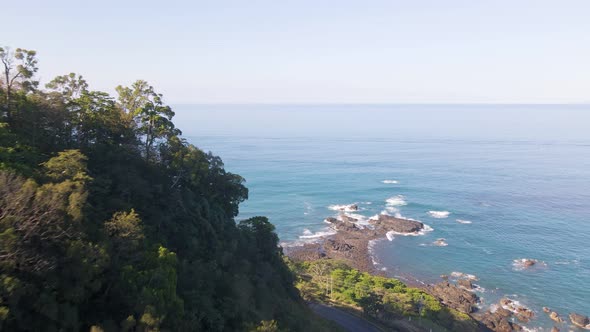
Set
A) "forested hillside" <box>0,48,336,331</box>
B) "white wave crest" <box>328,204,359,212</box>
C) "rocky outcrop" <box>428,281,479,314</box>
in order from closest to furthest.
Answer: "forested hillside" <box>0,48,336,331</box> → "rocky outcrop" <box>428,281,479,314</box> → "white wave crest" <box>328,204,359,212</box>

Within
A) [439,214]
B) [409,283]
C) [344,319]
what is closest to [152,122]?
[344,319]

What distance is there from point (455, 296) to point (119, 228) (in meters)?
43.9

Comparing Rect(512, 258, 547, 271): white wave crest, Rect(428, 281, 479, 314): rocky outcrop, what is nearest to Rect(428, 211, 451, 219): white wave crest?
Rect(512, 258, 547, 271): white wave crest

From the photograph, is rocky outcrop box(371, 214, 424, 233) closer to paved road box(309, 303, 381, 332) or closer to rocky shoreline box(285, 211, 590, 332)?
rocky shoreline box(285, 211, 590, 332)

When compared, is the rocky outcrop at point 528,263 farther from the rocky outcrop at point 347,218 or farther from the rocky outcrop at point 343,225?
the rocky outcrop at point 347,218

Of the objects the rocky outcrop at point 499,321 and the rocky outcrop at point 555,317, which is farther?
the rocky outcrop at point 555,317

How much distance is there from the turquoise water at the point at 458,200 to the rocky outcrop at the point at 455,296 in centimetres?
250

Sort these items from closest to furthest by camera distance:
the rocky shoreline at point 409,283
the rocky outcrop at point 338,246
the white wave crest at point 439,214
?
1. the rocky shoreline at point 409,283
2. the rocky outcrop at point 338,246
3. the white wave crest at point 439,214

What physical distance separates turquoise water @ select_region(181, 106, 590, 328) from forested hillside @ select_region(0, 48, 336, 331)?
3396 cm

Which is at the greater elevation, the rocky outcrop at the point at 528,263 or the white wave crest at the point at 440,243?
the white wave crest at the point at 440,243

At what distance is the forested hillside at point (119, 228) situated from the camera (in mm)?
13969

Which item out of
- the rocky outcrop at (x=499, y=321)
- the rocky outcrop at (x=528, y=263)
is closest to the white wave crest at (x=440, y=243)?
the rocky outcrop at (x=528, y=263)

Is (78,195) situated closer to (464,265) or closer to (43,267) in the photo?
(43,267)

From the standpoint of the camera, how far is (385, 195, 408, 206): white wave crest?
80.6 m
